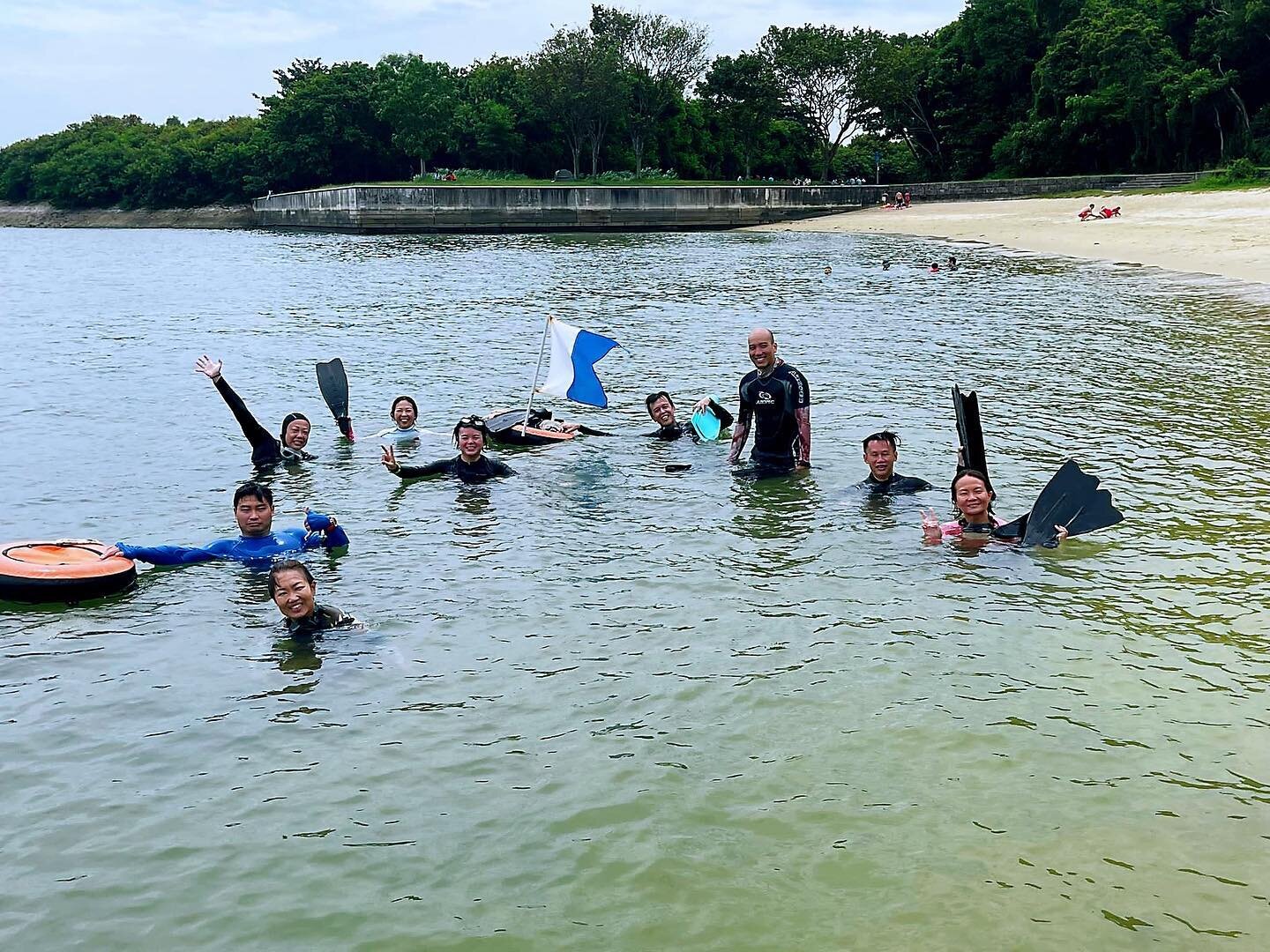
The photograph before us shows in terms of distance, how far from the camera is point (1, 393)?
22.4 meters

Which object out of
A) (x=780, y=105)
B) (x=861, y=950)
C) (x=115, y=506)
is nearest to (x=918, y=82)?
(x=780, y=105)

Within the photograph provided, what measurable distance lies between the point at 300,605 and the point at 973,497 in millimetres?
6232

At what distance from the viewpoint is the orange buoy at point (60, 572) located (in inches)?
401

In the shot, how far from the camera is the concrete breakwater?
81.8 metres

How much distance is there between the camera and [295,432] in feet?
52.1

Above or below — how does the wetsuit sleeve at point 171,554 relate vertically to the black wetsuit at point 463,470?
below

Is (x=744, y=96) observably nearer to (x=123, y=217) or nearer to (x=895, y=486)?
(x=123, y=217)

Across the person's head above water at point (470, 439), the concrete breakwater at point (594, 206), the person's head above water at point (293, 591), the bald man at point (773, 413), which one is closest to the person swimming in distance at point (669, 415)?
the bald man at point (773, 413)

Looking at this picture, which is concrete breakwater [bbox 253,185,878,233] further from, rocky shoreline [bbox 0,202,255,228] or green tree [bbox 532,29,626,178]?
rocky shoreline [bbox 0,202,255,228]

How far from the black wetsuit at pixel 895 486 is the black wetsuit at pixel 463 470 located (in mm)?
4643

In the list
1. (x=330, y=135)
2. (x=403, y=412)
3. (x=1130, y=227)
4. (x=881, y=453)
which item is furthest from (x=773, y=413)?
(x=330, y=135)

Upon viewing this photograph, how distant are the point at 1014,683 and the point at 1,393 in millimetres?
20765

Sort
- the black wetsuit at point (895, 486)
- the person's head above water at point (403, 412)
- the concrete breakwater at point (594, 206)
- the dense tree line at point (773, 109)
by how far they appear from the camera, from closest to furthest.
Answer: the black wetsuit at point (895, 486) → the person's head above water at point (403, 412) → the dense tree line at point (773, 109) → the concrete breakwater at point (594, 206)

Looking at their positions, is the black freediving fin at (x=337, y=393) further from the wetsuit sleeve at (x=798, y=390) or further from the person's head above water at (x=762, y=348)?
the wetsuit sleeve at (x=798, y=390)
